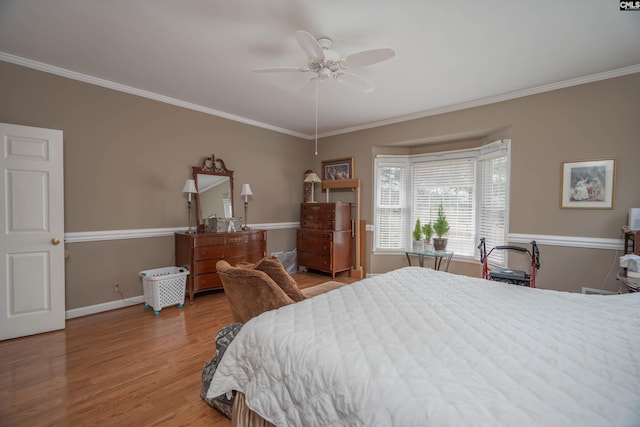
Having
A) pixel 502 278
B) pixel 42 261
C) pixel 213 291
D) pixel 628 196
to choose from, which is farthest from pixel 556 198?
pixel 42 261

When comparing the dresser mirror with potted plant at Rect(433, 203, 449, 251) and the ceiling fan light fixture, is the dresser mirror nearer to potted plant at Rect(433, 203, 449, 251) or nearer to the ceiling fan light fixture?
the ceiling fan light fixture

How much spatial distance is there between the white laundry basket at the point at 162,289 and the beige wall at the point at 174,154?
31cm

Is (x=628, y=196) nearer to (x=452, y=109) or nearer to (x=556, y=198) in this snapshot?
(x=556, y=198)

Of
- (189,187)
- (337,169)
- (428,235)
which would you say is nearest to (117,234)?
(189,187)

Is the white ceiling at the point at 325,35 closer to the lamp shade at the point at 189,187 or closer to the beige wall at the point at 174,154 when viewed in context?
the beige wall at the point at 174,154

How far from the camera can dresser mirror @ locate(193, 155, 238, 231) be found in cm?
419

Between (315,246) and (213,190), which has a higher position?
(213,190)

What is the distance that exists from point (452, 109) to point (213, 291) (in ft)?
14.6

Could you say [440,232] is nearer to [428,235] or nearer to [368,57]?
[428,235]

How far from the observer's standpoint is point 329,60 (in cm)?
239

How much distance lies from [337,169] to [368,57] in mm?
3342

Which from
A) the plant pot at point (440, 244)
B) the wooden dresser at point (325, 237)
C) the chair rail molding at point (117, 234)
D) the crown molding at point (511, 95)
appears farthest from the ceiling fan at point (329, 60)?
the plant pot at point (440, 244)

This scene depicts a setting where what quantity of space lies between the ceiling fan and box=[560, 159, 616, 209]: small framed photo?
2.62 meters

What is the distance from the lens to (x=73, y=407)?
1.79 m
